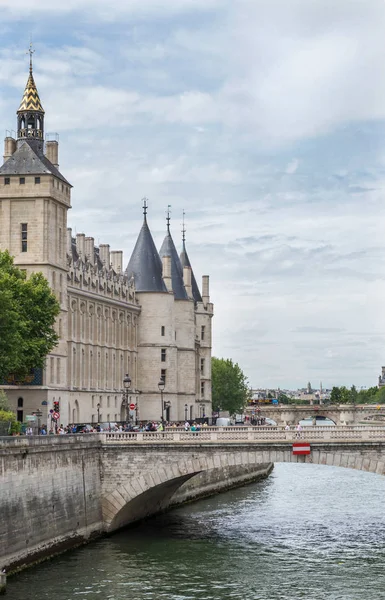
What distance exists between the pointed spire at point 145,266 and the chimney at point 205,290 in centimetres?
1621

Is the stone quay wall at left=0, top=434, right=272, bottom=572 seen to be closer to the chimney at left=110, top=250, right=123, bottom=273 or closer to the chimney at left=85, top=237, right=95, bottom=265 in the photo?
the chimney at left=85, top=237, right=95, bottom=265

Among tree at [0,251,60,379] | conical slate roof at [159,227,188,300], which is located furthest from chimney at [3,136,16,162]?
conical slate roof at [159,227,188,300]

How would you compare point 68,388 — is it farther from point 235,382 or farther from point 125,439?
point 235,382

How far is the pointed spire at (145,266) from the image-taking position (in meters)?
114

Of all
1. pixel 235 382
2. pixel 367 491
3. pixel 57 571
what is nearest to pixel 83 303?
pixel 367 491

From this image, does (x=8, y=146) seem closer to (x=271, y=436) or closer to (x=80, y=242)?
(x=80, y=242)

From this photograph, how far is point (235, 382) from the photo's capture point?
159625 mm

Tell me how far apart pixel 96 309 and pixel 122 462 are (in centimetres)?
4098

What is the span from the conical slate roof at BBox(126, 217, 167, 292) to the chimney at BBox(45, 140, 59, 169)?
2813 cm

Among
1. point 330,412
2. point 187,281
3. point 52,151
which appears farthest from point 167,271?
point 330,412

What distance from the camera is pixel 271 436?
5800 cm

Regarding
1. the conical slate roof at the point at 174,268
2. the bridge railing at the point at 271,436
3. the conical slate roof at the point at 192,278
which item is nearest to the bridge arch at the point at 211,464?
the bridge railing at the point at 271,436

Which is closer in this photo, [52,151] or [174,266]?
[52,151]

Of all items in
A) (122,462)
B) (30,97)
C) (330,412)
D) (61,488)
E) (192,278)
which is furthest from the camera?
(330,412)
